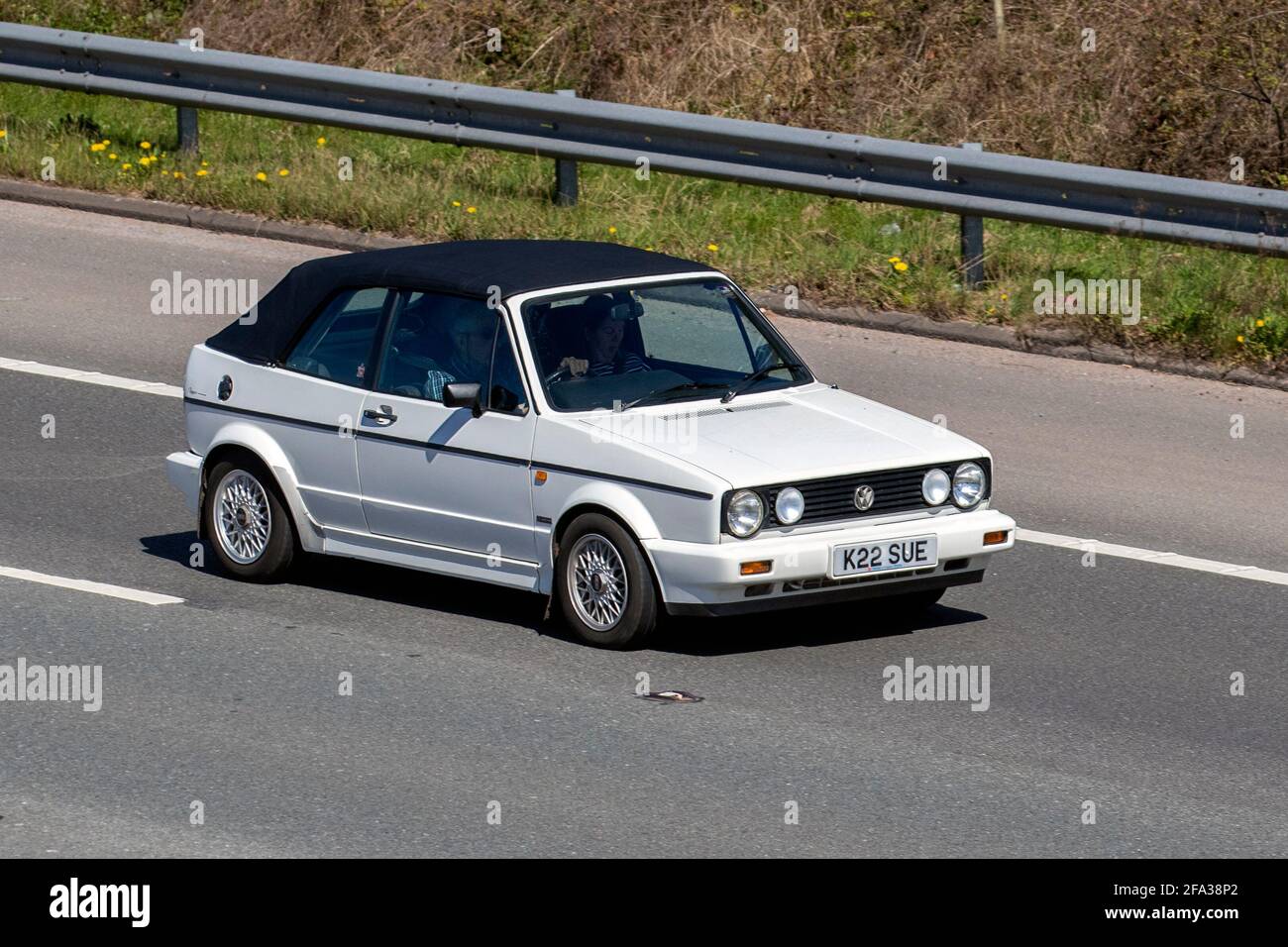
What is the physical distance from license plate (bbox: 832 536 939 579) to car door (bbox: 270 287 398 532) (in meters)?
2.28

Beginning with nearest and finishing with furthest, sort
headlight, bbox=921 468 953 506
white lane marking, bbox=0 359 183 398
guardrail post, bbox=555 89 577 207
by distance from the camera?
1. headlight, bbox=921 468 953 506
2. white lane marking, bbox=0 359 183 398
3. guardrail post, bbox=555 89 577 207

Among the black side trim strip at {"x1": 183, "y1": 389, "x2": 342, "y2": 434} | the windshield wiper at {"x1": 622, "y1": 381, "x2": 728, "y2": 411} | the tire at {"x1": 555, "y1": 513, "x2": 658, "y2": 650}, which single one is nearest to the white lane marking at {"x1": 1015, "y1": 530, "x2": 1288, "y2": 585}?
the windshield wiper at {"x1": 622, "y1": 381, "x2": 728, "y2": 411}

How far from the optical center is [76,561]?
10469 mm

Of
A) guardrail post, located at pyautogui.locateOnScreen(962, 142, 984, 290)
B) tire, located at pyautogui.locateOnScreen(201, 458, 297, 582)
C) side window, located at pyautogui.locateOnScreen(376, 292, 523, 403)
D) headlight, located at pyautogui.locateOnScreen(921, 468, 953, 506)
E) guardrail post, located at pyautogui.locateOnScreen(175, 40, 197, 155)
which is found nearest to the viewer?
headlight, located at pyautogui.locateOnScreen(921, 468, 953, 506)

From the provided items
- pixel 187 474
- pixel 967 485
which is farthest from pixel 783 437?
pixel 187 474

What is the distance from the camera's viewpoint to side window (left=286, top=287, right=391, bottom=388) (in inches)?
396

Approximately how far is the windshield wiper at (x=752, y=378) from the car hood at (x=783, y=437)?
0.04 m

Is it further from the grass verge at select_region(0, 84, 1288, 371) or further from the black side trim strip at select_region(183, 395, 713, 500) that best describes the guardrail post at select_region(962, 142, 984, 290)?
the black side trim strip at select_region(183, 395, 713, 500)

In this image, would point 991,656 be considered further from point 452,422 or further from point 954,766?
point 452,422

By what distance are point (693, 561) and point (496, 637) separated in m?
1.11

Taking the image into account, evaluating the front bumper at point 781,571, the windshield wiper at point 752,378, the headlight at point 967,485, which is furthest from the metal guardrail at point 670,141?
the front bumper at point 781,571

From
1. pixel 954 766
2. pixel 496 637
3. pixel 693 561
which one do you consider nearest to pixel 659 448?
pixel 693 561

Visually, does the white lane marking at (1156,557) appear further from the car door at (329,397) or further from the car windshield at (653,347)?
the car door at (329,397)

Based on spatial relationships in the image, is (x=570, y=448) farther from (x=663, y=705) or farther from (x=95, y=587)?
(x=95, y=587)
